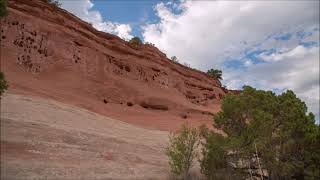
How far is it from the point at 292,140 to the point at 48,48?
2431 centimetres

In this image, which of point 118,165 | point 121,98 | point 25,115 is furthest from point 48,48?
point 118,165

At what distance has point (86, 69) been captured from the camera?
44.0 m

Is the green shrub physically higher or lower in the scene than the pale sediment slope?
higher

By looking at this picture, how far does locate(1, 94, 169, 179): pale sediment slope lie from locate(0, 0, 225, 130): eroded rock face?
3863 millimetres

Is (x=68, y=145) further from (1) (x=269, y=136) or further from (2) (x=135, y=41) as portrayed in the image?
(2) (x=135, y=41)

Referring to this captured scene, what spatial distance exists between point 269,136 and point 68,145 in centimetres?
1320

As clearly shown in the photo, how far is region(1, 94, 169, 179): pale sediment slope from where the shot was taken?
23006 millimetres

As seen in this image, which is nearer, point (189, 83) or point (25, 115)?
point (25, 115)

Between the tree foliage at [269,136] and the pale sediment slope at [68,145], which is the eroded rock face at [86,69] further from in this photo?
the tree foliage at [269,136]

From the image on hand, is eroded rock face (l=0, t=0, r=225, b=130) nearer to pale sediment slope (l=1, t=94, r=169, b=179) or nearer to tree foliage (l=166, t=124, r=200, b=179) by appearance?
pale sediment slope (l=1, t=94, r=169, b=179)

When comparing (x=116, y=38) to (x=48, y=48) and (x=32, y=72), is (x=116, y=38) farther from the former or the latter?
(x=32, y=72)

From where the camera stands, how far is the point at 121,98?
45281 millimetres

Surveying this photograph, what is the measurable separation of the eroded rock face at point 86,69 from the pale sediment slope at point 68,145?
3863mm

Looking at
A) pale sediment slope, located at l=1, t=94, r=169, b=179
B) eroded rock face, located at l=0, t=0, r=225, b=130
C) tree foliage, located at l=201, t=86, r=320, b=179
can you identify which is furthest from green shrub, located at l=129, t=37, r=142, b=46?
tree foliage, located at l=201, t=86, r=320, b=179
